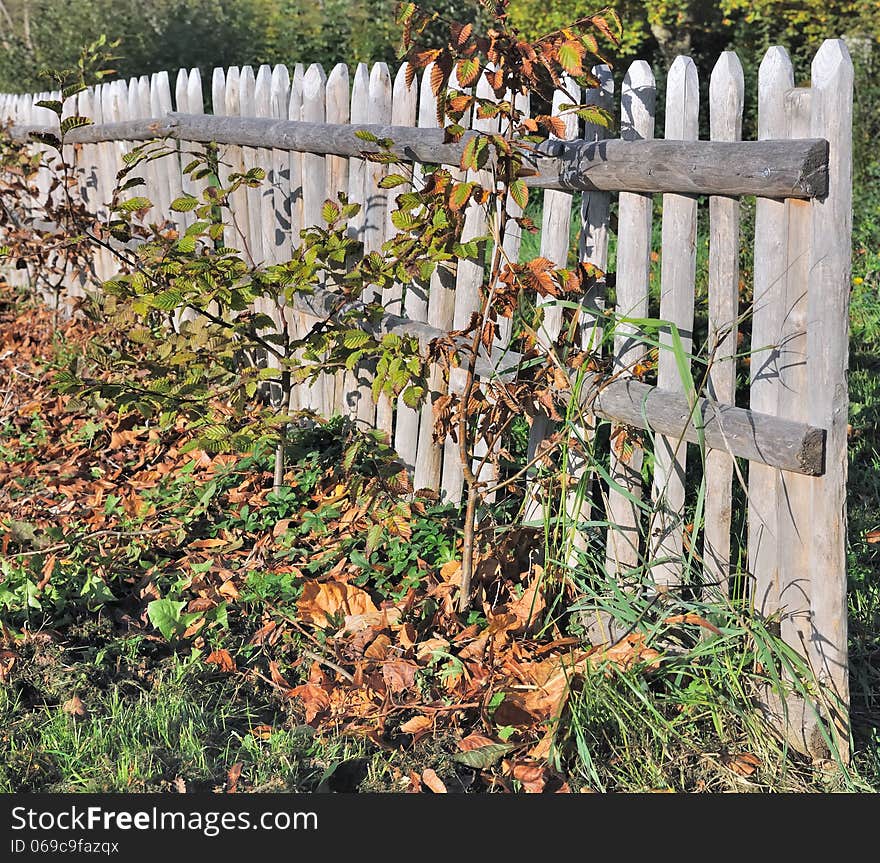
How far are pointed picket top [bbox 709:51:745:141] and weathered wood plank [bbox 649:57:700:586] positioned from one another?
79 millimetres

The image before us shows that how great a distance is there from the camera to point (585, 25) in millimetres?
3045

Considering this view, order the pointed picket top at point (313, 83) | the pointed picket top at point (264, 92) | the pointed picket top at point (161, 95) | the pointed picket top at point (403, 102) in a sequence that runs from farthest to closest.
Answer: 1. the pointed picket top at point (161, 95)
2. the pointed picket top at point (264, 92)
3. the pointed picket top at point (313, 83)
4. the pointed picket top at point (403, 102)

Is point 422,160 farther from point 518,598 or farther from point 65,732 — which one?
point 65,732

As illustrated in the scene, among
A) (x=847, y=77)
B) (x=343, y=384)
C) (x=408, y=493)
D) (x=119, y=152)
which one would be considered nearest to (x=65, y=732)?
(x=408, y=493)

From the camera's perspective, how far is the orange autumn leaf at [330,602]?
11.1ft

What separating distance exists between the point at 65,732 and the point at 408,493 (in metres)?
1.54

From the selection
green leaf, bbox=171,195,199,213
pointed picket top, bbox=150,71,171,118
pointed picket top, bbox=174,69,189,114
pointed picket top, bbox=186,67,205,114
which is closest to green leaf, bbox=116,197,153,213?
green leaf, bbox=171,195,199,213

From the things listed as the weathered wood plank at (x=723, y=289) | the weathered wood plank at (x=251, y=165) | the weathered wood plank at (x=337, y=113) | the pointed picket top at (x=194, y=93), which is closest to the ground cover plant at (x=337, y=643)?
the weathered wood plank at (x=723, y=289)

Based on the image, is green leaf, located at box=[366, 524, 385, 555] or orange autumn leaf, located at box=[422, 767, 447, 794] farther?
green leaf, located at box=[366, 524, 385, 555]

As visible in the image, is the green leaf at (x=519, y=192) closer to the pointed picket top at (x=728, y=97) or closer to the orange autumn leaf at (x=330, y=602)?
the pointed picket top at (x=728, y=97)

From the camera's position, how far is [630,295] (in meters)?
3.13

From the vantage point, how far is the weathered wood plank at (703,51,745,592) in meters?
2.75

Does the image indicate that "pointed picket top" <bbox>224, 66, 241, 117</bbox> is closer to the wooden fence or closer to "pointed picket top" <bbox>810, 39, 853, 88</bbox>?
the wooden fence

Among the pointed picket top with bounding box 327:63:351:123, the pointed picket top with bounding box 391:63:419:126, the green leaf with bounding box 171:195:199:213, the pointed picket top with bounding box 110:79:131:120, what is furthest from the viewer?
the pointed picket top with bounding box 110:79:131:120
